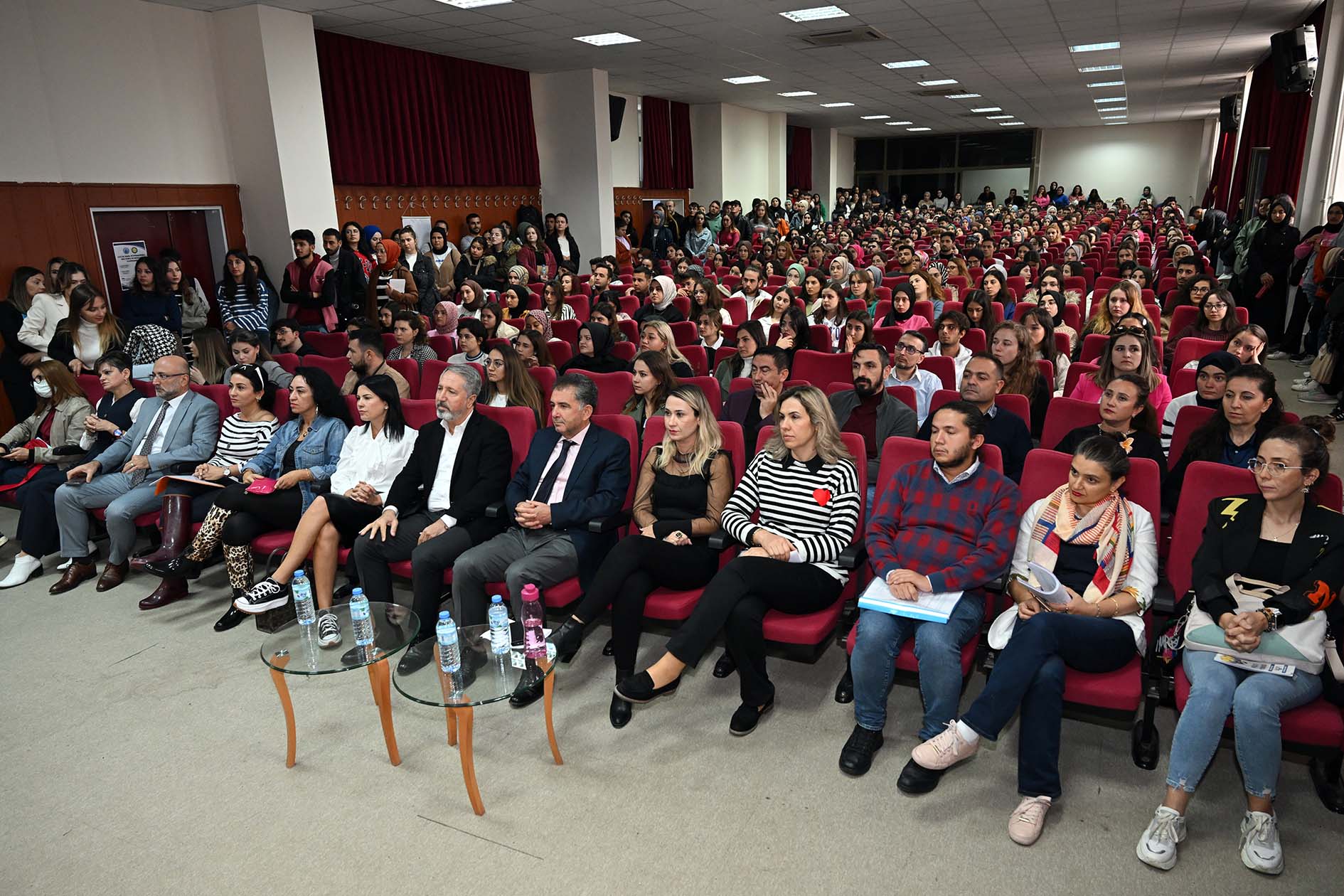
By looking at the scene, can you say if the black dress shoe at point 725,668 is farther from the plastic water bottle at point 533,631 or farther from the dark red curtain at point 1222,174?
the dark red curtain at point 1222,174

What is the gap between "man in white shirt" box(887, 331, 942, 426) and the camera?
14.4 feet

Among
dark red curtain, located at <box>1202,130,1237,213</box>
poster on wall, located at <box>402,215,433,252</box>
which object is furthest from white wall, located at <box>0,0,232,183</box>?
dark red curtain, located at <box>1202,130,1237,213</box>

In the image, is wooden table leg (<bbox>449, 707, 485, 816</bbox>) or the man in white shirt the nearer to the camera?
wooden table leg (<bbox>449, 707, 485, 816</bbox>)

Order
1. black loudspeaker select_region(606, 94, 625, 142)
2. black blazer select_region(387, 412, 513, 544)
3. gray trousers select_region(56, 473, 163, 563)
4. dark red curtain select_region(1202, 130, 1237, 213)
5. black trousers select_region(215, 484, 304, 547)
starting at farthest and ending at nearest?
dark red curtain select_region(1202, 130, 1237, 213), black loudspeaker select_region(606, 94, 625, 142), gray trousers select_region(56, 473, 163, 563), black trousers select_region(215, 484, 304, 547), black blazer select_region(387, 412, 513, 544)

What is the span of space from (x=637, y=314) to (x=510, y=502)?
457cm

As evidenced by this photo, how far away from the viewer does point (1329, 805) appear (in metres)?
2.42

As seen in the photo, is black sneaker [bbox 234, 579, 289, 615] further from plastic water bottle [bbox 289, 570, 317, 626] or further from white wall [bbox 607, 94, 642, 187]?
Answer: white wall [bbox 607, 94, 642, 187]

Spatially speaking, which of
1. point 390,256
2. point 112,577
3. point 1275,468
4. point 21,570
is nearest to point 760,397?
point 1275,468

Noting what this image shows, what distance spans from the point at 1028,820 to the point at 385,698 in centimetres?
202

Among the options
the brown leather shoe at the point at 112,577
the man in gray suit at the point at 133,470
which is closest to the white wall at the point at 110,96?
the man in gray suit at the point at 133,470

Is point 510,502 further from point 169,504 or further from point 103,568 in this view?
point 103,568

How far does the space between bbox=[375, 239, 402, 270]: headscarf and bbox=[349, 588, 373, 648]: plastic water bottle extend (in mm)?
6467

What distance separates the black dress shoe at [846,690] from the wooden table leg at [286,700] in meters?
1.90

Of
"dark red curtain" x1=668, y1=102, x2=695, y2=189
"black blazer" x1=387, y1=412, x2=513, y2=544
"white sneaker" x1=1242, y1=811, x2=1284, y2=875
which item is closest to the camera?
"white sneaker" x1=1242, y1=811, x2=1284, y2=875
